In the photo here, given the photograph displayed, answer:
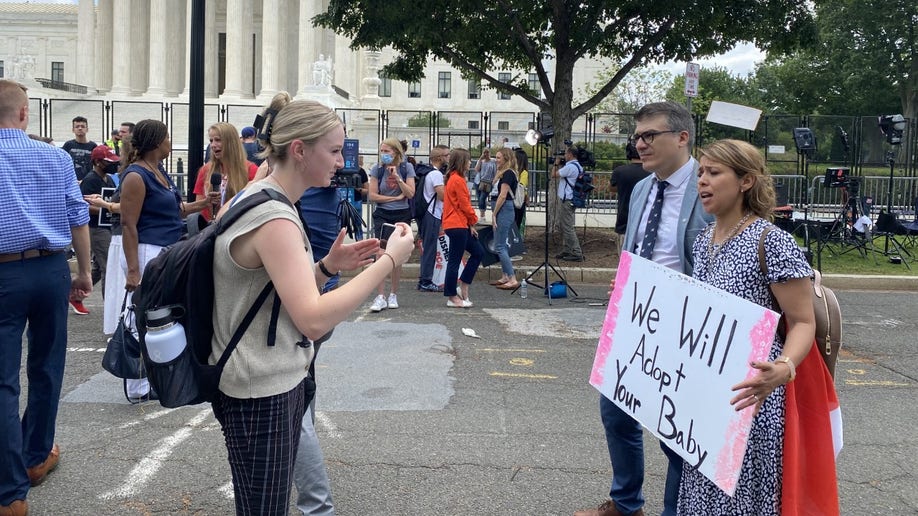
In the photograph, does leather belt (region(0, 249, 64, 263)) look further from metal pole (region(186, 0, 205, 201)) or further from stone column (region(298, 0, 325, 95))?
stone column (region(298, 0, 325, 95))

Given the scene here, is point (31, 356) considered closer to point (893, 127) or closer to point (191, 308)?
point (191, 308)

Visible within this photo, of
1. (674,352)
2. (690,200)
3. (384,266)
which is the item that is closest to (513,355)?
(690,200)

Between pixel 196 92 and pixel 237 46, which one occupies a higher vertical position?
pixel 237 46

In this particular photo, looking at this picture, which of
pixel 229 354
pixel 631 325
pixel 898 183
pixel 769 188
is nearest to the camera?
pixel 229 354

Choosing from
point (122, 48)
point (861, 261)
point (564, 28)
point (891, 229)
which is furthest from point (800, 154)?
point (122, 48)

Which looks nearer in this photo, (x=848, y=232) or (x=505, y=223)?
(x=505, y=223)

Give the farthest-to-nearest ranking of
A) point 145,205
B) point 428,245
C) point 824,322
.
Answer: point 428,245
point 145,205
point 824,322

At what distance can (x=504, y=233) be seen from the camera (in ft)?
41.2

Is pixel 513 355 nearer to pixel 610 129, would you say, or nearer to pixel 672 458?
pixel 672 458

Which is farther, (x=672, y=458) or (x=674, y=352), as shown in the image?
(x=672, y=458)

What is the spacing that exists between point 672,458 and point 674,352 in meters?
0.72

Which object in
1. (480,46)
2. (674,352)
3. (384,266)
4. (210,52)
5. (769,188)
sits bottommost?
(674,352)

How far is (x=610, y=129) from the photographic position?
81.8 feet

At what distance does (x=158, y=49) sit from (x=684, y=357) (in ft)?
206
